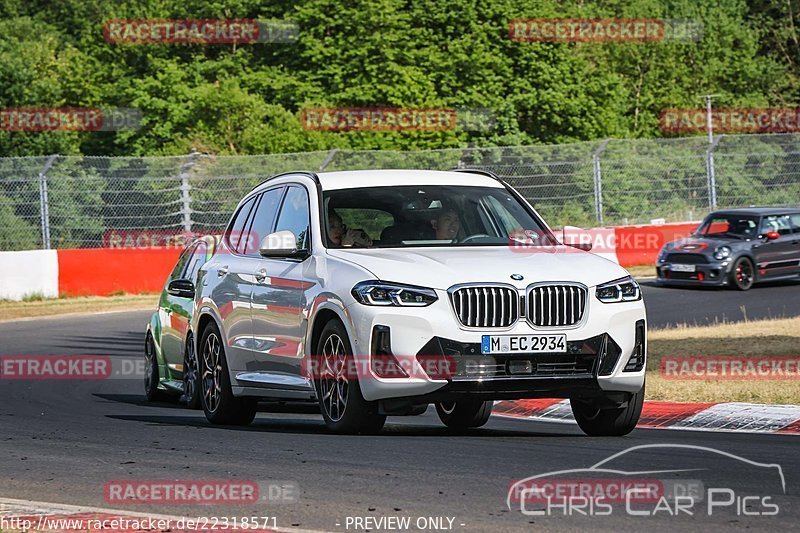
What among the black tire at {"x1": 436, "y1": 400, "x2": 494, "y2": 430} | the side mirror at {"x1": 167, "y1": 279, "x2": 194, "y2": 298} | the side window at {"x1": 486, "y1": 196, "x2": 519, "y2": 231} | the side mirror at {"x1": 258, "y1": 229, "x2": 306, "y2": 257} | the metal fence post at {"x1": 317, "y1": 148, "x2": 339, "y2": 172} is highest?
the metal fence post at {"x1": 317, "y1": 148, "x2": 339, "y2": 172}

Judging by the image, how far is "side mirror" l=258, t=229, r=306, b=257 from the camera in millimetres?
9961

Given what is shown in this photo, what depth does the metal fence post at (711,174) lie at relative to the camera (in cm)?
3475

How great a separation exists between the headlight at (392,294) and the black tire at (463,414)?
236cm

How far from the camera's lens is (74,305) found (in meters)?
28.1

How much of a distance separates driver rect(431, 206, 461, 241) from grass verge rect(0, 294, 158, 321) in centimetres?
1736

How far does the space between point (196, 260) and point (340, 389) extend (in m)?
4.77

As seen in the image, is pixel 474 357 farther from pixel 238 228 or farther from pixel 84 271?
pixel 84 271

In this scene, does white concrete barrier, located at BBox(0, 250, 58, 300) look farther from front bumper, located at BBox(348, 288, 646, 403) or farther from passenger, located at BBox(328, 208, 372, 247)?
front bumper, located at BBox(348, 288, 646, 403)

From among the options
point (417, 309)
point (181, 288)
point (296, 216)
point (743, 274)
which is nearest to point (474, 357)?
point (417, 309)

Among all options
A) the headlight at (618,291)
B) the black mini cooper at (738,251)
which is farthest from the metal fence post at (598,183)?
the headlight at (618,291)

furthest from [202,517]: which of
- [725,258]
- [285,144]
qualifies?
[285,144]

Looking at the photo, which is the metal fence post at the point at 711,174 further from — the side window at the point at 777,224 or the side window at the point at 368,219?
the side window at the point at 368,219

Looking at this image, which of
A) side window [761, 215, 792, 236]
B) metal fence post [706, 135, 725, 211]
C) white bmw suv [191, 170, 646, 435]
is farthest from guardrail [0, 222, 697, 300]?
white bmw suv [191, 170, 646, 435]

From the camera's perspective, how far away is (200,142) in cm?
5031
